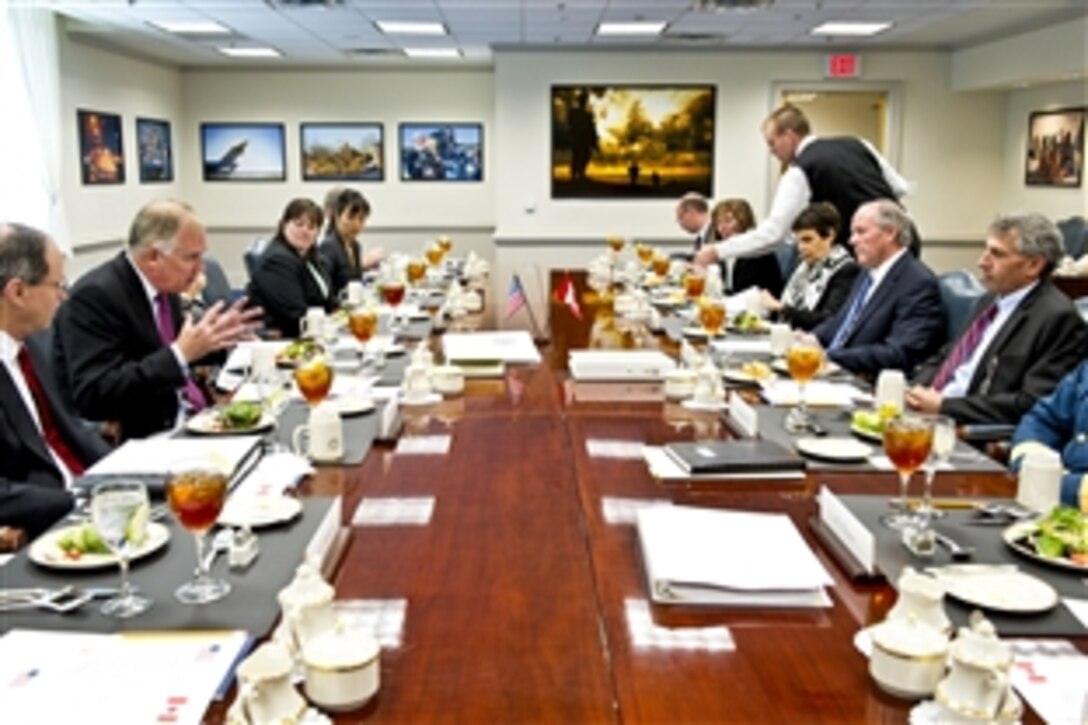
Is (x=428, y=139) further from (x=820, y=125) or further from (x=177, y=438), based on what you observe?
(x=177, y=438)

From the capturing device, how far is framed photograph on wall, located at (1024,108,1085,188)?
9.39 metres

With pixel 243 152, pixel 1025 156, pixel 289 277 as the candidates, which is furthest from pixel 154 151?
pixel 1025 156

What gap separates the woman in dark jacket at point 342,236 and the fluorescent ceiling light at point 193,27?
3.72m

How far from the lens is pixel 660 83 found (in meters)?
10.7

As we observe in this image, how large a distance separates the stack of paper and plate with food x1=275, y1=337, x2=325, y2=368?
1.54m

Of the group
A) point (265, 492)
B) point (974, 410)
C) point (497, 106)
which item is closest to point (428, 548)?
point (265, 492)

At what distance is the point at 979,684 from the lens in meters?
1.05

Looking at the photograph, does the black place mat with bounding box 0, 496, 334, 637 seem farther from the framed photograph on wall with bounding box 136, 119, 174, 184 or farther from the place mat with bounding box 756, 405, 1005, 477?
the framed photograph on wall with bounding box 136, 119, 174, 184

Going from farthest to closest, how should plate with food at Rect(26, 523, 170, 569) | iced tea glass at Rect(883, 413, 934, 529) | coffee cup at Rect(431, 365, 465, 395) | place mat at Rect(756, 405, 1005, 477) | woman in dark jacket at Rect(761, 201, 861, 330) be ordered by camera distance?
woman in dark jacket at Rect(761, 201, 861, 330) < coffee cup at Rect(431, 365, 465, 395) < place mat at Rect(756, 405, 1005, 477) < iced tea glass at Rect(883, 413, 934, 529) < plate with food at Rect(26, 523, 170, 569)

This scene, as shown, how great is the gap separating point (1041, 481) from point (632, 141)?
31.3ft

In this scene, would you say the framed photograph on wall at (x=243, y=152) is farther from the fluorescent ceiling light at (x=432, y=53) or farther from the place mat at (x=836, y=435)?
the place mat at (x=836, y=435)

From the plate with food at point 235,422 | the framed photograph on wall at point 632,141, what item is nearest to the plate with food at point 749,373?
the plate with food at point 235,422

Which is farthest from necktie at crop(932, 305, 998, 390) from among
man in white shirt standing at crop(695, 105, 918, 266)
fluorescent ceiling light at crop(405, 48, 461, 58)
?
fluorescent ceiling light at crop(405, 48, 461, 58)

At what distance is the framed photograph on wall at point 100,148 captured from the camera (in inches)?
380
